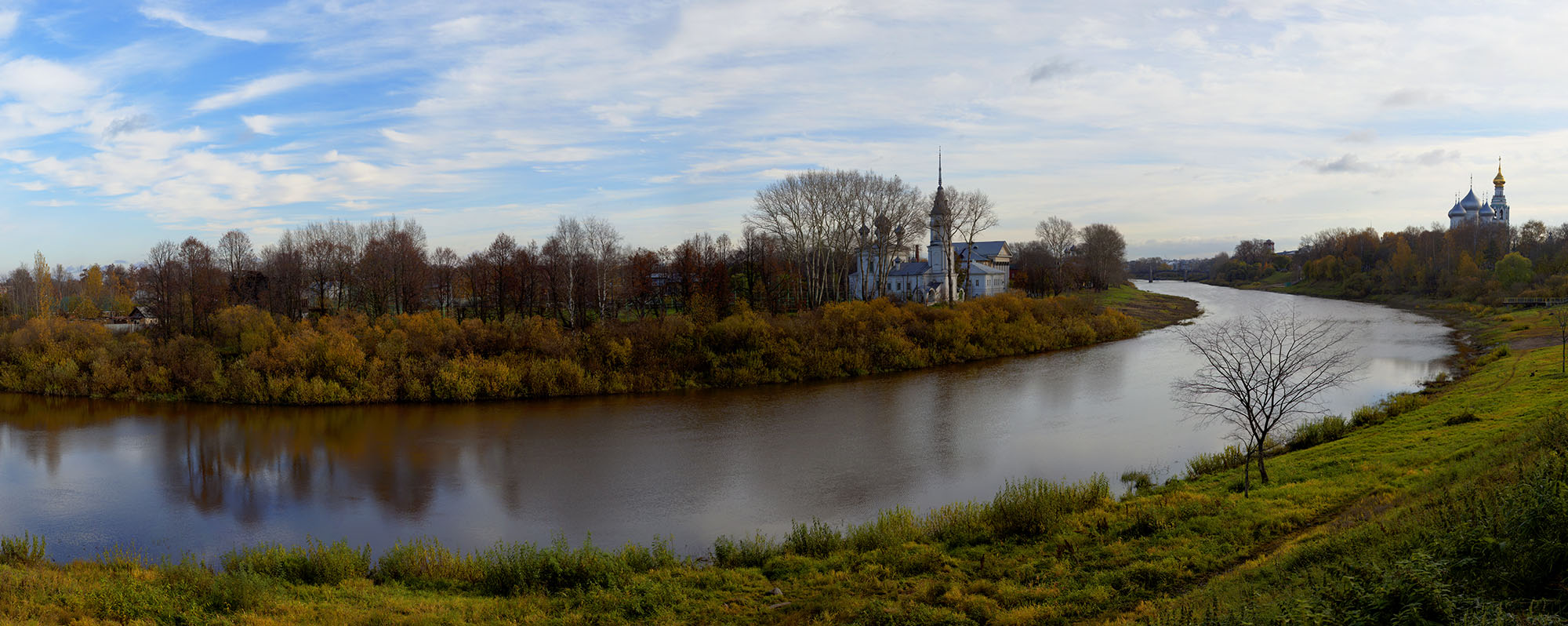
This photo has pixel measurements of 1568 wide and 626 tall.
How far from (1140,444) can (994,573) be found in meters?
10.4

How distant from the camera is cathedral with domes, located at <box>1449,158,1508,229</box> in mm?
90125

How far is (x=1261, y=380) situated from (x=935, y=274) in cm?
4596

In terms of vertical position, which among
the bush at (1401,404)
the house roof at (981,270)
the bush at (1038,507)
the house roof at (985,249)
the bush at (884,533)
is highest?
the house roof at (985,249)

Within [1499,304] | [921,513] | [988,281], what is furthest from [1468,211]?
[921,513]

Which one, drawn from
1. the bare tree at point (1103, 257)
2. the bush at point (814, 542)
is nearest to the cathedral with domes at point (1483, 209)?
the bare tree at point (1103, 257)

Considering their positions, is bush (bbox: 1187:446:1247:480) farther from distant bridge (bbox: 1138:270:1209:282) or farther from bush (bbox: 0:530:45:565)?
distant bridge (bbox: 1138:270:1209:282)

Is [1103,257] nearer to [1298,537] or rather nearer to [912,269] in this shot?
[912,269]

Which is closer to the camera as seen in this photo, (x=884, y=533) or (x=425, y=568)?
(x=425, y=568)

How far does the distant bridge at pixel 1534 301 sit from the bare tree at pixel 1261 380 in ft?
94.9

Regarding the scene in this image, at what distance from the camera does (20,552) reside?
12016 mm

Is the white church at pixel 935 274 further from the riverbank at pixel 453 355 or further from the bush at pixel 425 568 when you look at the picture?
the bush at pixel 425 568

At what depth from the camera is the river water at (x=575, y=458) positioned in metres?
14.4

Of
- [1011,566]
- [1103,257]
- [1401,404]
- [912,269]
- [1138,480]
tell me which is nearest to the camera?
[1011,566]

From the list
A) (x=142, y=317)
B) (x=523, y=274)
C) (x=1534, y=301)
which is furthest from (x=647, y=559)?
(x=1534, y=301)
